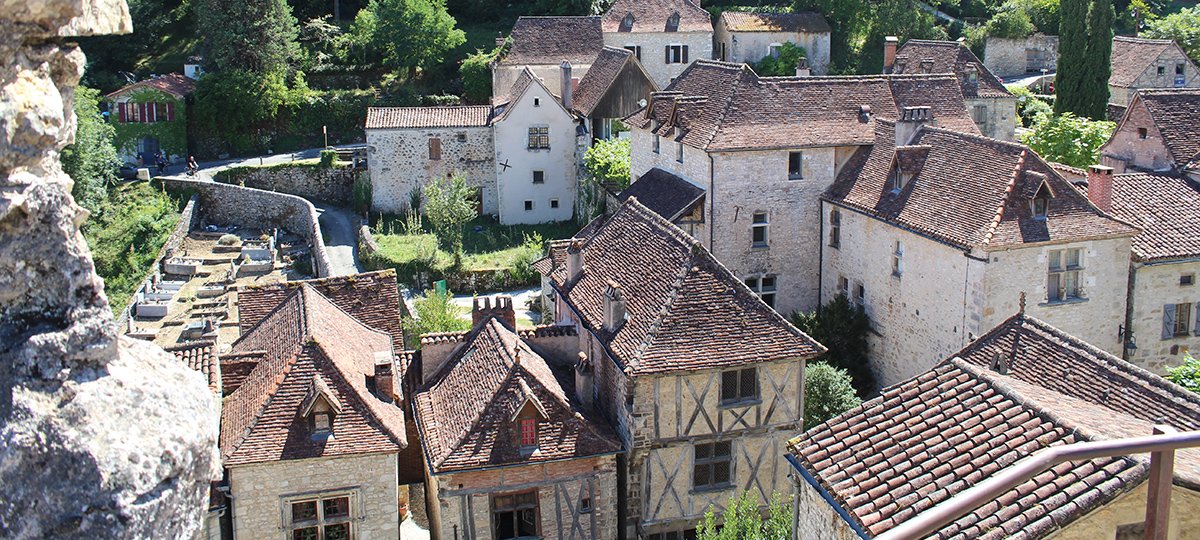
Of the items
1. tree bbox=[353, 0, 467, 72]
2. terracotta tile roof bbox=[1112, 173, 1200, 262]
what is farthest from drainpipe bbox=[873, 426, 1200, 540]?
tree bbox=[353, 0, 467, 72]

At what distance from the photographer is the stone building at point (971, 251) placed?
25.4 m

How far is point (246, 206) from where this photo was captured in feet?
173

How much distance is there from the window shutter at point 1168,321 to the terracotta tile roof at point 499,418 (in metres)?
14.9

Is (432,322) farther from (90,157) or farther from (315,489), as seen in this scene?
(90,157)

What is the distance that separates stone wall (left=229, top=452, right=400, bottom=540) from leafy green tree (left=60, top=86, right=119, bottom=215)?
1307 inches

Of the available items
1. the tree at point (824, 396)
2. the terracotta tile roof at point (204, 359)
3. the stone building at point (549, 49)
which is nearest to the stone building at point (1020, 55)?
the stone building at point (549, 49)

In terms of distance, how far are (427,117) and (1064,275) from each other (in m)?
29.7

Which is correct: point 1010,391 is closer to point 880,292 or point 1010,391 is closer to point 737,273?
point 880,292

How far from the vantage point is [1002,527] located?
10.9 meters

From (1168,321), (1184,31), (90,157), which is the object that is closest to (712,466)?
(1168,321)

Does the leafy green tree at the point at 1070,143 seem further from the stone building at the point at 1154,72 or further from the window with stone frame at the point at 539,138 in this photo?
the window with stone frame at the point at 539,138

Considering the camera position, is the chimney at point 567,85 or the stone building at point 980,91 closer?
the stone building at point 980,91

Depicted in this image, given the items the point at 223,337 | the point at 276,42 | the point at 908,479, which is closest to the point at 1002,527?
the point at 908,479

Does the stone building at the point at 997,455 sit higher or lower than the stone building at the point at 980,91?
lower
